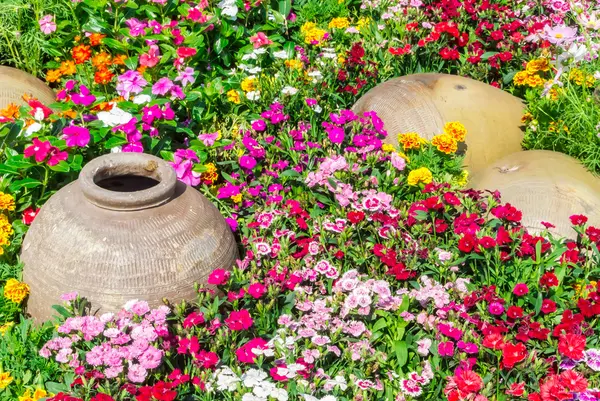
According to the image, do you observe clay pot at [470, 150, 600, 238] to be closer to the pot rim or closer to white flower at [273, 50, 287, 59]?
white flower at [273, 50, 287, 59]

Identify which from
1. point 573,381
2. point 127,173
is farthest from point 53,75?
point 573,381

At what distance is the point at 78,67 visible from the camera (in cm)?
520

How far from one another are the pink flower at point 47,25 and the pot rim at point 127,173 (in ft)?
6.57

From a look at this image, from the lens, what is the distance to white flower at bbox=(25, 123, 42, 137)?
3.89 m

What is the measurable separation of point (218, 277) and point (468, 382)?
46.3 inches

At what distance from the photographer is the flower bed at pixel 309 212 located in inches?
115

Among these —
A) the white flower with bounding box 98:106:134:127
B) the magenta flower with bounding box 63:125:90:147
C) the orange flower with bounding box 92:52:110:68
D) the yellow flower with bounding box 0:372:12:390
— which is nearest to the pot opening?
the magenta flower with bounding box 63:125:90:147

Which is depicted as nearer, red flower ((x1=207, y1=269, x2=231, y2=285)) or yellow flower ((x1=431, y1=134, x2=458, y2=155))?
red flower ((x1=207, y1=269, x2=231, y2=285))

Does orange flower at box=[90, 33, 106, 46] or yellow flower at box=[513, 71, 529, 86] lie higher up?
yellow flower at box=[513, 71, 529, 86]

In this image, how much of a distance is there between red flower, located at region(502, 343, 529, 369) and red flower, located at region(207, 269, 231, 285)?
4.09 feet

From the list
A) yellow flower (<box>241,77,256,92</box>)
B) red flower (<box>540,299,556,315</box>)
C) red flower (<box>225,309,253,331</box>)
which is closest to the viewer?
red flower (<box>225,309,253,331</box>)

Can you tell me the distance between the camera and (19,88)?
4887 mm

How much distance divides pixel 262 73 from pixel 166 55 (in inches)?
26.2

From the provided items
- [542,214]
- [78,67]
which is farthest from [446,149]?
[78,67]
